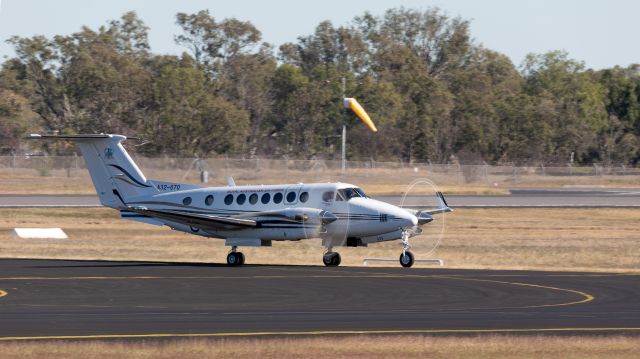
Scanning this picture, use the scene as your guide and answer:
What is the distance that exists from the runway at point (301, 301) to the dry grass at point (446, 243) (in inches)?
231

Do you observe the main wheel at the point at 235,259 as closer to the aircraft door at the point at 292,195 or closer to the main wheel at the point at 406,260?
the aircraft door at the point at 292,195

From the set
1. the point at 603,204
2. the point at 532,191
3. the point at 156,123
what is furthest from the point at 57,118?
the point at 603,204

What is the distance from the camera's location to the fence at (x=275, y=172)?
85875 millimetres

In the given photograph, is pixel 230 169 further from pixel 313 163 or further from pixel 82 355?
pixel 82 355

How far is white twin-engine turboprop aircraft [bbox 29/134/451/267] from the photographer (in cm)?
3538

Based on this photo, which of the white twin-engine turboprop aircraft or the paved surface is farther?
the paved surface

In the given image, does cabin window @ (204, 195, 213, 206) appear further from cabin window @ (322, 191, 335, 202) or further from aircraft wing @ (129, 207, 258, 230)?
cabin window @ (322, 191, 335, 202)

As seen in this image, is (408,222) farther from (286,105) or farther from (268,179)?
(286,105)

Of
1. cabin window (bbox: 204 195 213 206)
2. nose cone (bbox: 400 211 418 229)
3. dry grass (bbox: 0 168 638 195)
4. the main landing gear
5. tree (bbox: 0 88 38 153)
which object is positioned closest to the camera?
nose cone (bbox: 400 211 418 229)

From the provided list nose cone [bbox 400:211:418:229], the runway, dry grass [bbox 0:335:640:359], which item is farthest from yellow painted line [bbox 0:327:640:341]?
nose cone [bbox 400:211:418:229]

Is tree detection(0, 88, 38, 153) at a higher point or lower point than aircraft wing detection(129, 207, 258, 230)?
higher

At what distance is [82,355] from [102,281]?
503 inches

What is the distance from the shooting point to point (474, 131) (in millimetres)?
118625

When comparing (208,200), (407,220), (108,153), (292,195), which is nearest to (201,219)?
(208,200)
